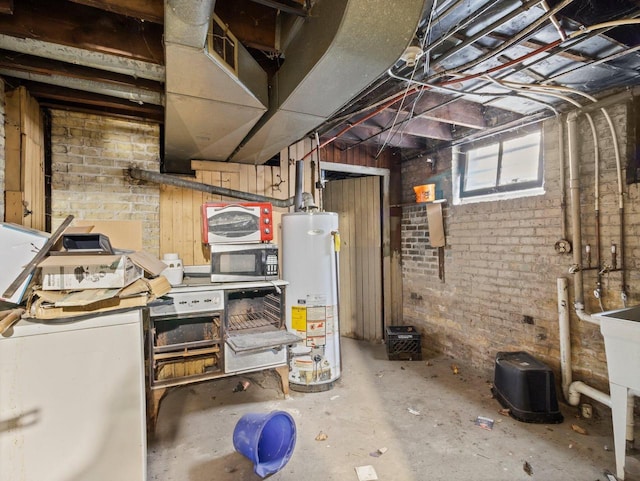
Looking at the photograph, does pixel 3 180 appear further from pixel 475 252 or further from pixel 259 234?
pixel 475 252

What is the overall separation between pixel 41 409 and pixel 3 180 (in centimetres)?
151

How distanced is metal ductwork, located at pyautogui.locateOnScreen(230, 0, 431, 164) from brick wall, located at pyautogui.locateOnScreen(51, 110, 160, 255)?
1344 mm

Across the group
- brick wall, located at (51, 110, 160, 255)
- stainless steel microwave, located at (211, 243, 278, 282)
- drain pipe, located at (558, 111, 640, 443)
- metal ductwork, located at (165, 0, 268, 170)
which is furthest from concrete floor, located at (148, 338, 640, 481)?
metal ductwork, located at (165, 0, 268, 170)

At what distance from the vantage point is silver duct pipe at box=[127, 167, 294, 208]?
9.27ft

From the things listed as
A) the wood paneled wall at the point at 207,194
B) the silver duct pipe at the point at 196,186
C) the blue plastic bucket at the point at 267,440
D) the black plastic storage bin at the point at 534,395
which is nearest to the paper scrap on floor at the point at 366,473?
the blue plastic bucket at the point at 267,440

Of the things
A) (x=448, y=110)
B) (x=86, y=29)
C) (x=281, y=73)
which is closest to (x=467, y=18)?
(x=281, y=73)

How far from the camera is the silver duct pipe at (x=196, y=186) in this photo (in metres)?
2.82

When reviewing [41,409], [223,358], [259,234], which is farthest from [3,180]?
[223,358]

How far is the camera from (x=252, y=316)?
3084 mm

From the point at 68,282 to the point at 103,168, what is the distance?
1.73m

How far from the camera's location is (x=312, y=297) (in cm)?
290

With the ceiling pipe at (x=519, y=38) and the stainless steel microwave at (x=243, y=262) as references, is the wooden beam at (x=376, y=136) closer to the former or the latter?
the ceiling pipe at (x=519, y=38)

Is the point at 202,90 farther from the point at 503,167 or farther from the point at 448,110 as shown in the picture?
the point at 503,167

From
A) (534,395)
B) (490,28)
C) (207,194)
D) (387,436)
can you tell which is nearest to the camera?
(490,28)
